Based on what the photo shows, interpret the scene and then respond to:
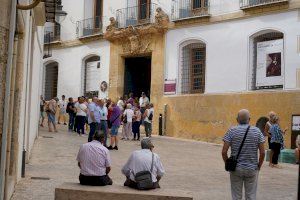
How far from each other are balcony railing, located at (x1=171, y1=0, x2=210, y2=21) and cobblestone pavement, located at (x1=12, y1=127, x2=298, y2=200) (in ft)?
23.5

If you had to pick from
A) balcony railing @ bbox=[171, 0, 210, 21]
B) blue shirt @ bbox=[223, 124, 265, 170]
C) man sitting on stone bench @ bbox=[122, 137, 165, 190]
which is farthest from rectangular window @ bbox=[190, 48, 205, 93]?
blue shirt @ bbox=[223, 124, 265, 170]

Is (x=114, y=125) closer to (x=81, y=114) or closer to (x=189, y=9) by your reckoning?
(x=81, y=114)

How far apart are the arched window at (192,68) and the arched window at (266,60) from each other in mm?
2733

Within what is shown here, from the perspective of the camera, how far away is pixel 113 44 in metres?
28.3

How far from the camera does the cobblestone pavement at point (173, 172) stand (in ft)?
33.8

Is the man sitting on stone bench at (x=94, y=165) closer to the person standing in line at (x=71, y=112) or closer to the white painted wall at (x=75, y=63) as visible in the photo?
the person standing in line at (x=71, y=112)

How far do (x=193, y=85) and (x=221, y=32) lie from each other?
112 inches

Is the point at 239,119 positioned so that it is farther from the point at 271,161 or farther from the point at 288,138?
the point at 288,138

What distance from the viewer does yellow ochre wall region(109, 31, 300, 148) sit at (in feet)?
67.0

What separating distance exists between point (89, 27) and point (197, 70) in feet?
26.6

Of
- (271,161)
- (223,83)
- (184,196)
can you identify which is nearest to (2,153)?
(184,196)

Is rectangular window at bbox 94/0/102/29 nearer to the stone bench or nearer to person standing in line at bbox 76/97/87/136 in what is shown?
person standing in line at bbox 76/97/87/136

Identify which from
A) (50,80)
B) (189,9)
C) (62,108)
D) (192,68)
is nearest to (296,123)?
(192,68)

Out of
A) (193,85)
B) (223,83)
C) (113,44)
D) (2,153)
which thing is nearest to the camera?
(2,153)
